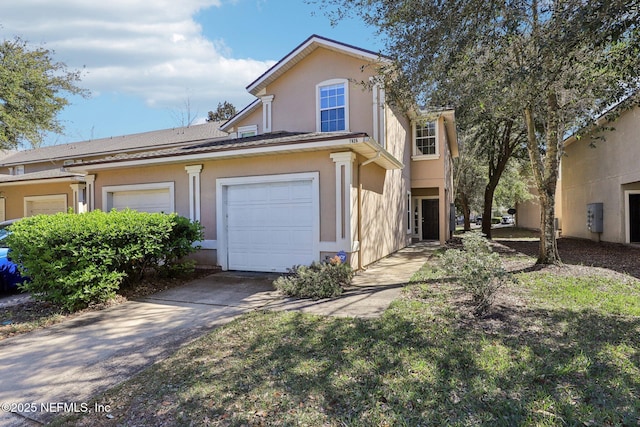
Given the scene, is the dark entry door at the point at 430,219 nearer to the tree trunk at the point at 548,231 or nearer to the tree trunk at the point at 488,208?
the tree trunk at the point at 488,208

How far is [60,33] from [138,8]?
8187 millimetres

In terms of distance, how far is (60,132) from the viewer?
54.0 ft

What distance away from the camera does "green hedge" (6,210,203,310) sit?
18.8 feet

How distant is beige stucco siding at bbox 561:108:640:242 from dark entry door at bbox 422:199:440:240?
7082 mm

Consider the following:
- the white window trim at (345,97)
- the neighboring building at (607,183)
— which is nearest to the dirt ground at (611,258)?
the neighboring building at (607,183)

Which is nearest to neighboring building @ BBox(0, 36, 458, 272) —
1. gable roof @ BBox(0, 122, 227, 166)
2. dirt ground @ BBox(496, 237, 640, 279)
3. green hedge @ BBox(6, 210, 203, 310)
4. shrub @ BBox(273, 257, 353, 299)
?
shrub @ BBox(273, 257, 353, 299)

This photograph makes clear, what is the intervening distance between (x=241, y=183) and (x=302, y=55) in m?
5.72

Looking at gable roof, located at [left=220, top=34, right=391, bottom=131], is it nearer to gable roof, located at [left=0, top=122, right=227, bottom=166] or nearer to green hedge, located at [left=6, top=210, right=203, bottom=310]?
gable roof, located at [left=0, top=122, right=227, bottom=166]

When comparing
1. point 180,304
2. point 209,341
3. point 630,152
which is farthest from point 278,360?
point 630,152

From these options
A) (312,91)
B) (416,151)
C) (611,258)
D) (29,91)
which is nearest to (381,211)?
(312,91)

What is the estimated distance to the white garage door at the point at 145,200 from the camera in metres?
9.88

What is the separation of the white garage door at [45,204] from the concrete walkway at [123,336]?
31.5 ft

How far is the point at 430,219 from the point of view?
19.7 metres

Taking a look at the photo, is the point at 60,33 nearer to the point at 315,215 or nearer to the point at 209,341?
the point at 315,215
